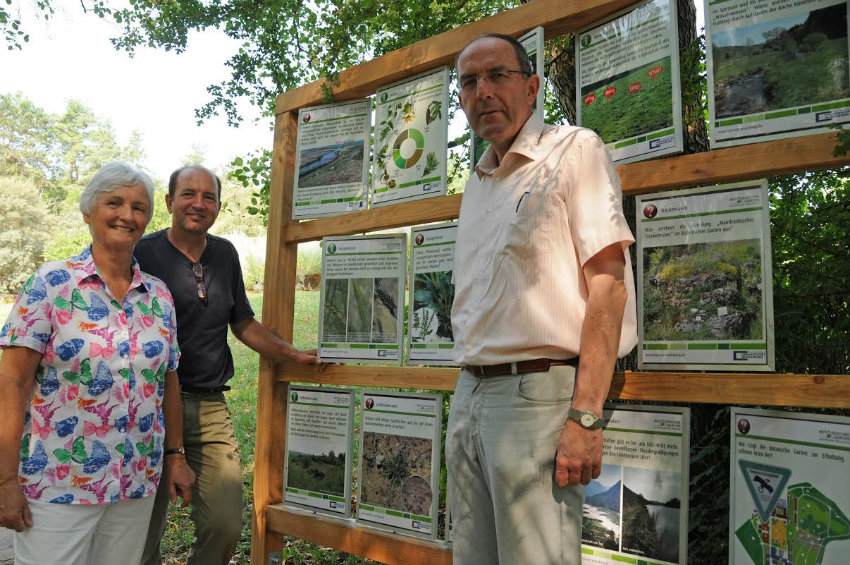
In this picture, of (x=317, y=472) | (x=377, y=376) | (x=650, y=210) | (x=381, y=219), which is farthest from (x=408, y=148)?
(x=317, y=472)

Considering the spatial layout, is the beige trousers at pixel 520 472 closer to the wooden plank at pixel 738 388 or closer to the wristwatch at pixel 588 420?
the wristwatch at pixel 588 420

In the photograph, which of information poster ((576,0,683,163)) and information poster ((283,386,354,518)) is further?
information poster ((283,386,354,518))

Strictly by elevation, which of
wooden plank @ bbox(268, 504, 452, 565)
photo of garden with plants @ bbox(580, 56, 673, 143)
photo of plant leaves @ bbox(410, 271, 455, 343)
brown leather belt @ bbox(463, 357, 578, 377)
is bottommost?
wooden plank @ bbox(268, 504, 452, 565)

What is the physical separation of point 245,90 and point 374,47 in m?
1.04

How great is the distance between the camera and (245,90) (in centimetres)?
482

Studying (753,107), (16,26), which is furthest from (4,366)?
(16,26)

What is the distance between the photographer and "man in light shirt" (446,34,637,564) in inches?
69.3

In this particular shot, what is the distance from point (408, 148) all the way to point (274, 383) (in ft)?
4.61

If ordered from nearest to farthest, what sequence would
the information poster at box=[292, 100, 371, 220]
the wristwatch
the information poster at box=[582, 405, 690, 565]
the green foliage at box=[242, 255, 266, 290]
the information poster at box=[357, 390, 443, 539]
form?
the wristwatch < the information poster at box=[582, 405, 690, 565] < the information poster at box=[357, 390, 443, 539] < the information poster at box=[292, 100, 371, 220] < the green foliage at box=[242, 255, 266, 290]

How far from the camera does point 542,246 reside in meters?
1.89

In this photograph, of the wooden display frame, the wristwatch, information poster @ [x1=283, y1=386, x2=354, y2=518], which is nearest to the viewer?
the wristwatch

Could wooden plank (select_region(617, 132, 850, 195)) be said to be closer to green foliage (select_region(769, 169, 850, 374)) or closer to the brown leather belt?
green foliage (select_region(769, 169, 850, 374))

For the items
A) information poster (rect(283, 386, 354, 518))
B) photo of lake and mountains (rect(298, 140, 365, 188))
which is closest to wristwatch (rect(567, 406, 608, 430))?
information poster (rect(283, 386, 354, 518))

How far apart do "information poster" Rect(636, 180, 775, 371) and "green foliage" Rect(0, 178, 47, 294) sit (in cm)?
2355
